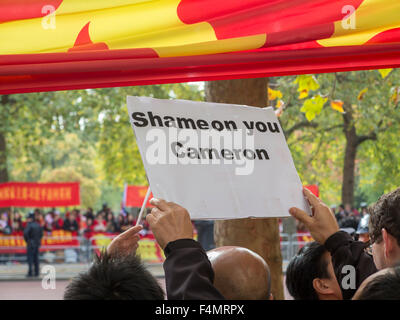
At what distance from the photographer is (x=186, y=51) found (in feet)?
9.03

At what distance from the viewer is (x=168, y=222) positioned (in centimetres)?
204

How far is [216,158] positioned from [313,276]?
1.88ft

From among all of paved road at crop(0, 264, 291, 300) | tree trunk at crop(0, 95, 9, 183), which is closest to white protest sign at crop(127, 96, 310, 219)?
paved road at crop(0, 264, 291, 300)

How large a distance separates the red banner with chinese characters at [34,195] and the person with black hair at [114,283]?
58.6 feet

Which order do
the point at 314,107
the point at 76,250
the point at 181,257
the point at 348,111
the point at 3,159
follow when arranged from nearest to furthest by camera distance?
1. the point at 181,257
2. the point at 314,107
3. the point at 76,250
4. the point at 348,111
5. the point at 3,159

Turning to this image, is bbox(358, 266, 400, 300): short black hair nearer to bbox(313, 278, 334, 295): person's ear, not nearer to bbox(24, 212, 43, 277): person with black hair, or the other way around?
bbox(313, 278, 334, 295): person's ear

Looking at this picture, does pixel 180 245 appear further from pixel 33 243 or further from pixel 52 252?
pixel 52 252

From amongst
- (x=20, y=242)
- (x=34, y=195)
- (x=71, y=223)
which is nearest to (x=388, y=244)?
(x=20, y=242)

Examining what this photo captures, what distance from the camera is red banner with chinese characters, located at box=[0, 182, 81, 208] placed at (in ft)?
62.9

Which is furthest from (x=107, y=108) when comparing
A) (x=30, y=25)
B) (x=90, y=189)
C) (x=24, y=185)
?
(x=90, y=189)

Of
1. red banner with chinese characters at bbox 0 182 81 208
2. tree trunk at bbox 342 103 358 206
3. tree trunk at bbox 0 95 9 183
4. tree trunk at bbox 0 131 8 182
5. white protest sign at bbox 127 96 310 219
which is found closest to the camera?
white protest sign at bbox 127 96 310 219

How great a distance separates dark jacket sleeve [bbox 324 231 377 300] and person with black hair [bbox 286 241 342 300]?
0.04 metres

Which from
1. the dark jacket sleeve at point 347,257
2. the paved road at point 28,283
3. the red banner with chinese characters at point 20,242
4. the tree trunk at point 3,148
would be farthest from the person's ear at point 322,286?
the tree trunk at point 3,148
